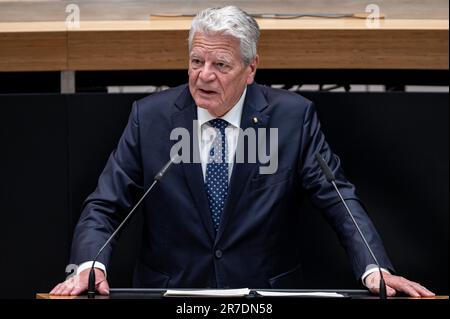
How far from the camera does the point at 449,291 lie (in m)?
2.49

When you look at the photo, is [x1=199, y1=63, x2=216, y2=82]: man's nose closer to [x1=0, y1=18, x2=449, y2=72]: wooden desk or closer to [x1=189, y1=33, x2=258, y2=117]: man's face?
[x1=189, y1=33, x2=258, y2=117]: man's face

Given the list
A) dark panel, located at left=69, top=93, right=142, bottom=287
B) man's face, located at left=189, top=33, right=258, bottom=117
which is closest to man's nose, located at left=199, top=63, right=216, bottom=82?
man's face, located at left=189, top=33, right=258, bottom=117

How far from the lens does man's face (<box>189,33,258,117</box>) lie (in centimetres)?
186

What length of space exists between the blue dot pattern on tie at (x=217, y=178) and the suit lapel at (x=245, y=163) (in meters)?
0.02

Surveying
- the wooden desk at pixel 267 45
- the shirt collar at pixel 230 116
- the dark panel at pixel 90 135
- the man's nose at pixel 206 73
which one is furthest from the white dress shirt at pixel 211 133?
the dark panel at pixel 90 135

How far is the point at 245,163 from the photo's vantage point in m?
1.96

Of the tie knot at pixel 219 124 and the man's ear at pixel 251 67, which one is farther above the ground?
the man's ear at pixel 251 67

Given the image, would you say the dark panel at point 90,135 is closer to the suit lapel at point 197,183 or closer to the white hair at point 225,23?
the suit lapel at point 197,183

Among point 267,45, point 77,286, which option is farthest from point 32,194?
point 77,286

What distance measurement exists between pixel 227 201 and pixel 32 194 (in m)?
0.65

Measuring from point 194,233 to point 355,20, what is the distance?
0.72 metres

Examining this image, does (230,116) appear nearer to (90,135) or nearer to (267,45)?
(267,45)

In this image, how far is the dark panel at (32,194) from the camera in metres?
2.33
